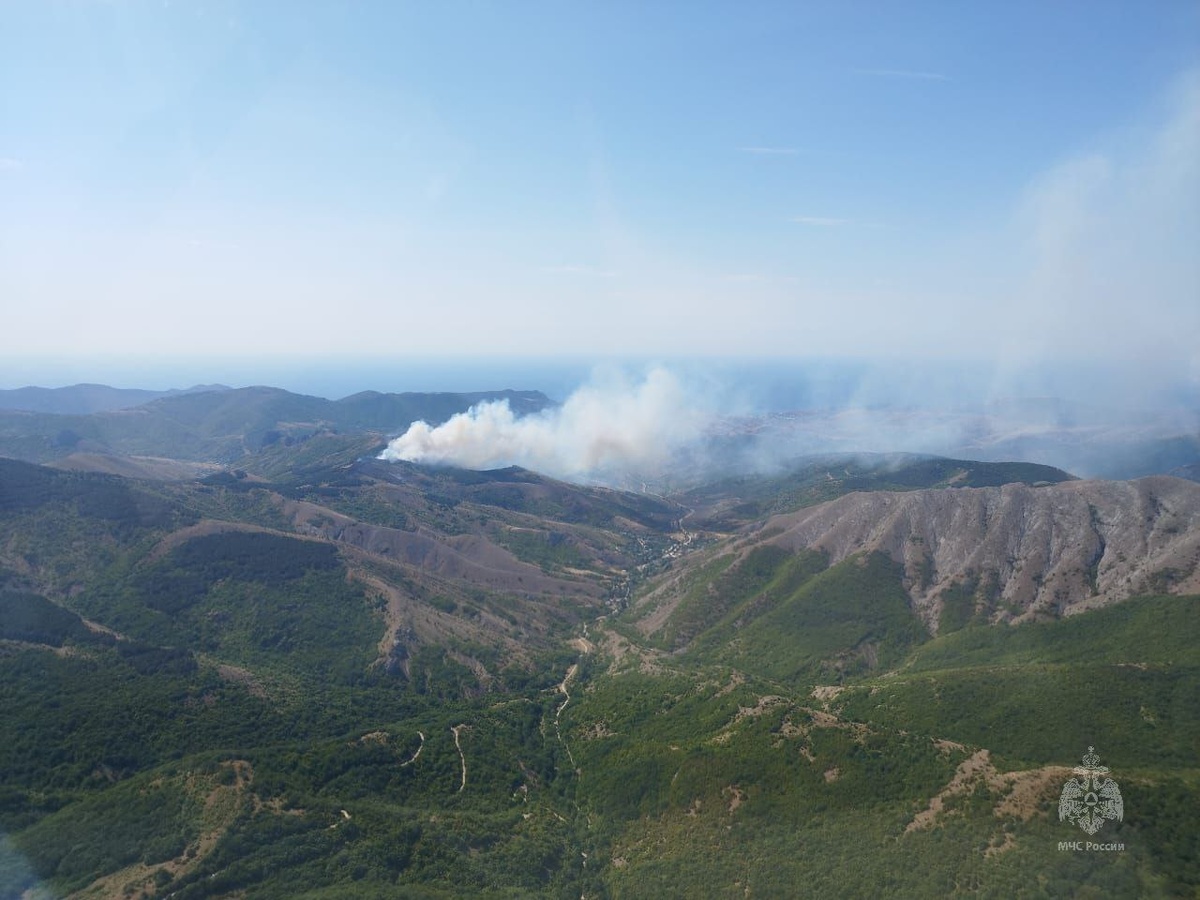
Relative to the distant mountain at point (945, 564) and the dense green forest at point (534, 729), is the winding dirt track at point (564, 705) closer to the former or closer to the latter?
the dense green forest at point (534, 729)

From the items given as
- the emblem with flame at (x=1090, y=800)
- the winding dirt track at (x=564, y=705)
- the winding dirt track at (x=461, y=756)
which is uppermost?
the emblem with flame at (x=1090, y=800)

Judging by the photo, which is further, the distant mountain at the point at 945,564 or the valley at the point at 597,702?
the distant mountain at the point at 945,564

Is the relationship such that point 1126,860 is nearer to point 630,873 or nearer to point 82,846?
point 630,873

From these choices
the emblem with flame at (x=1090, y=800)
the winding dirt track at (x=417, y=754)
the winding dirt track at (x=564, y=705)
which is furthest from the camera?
the winding dirt track at (x=564, y=705)

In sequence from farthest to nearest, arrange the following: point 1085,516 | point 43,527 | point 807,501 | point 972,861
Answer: point 807,501
point 43,527
point 1085,516
point 972,861

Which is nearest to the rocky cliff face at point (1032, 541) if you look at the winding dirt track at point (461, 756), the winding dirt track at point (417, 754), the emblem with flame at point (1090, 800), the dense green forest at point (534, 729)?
the dense green forest at point (534, 729)

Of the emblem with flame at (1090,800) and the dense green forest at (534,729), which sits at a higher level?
the emblem with flame at (1090,800)

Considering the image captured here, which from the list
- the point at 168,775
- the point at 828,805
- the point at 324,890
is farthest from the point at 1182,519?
the point at 168,775
